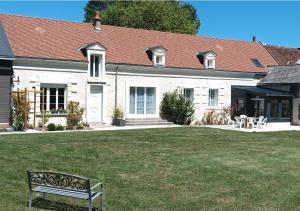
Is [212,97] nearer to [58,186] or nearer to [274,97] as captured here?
[274,97]

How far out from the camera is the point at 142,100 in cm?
2789

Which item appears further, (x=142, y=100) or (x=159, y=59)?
(x=159, y=59)

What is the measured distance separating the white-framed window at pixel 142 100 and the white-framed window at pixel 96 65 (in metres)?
2.52

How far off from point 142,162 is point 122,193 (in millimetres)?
3659

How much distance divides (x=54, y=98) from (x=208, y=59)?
1147 cm

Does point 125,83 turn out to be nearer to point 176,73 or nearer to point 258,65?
point 176,73

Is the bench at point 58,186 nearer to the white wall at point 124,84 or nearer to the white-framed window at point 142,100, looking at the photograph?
Result: the white wall at point 124,84

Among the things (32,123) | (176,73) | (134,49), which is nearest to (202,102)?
(176,73)

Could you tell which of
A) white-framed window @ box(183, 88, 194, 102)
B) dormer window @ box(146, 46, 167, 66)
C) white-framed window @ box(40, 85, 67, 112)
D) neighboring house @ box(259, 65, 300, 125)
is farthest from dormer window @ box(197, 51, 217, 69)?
white-framed window @ box(40, 85, 67, 112)

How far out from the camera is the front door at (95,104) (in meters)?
25.6

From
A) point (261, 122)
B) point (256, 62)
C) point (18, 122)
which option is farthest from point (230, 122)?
point (18, 122)

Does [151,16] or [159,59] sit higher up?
[151,16]

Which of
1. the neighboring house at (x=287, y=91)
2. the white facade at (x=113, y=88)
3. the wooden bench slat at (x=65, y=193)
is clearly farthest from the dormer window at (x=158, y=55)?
the wooden bench slat at (x=65, y=193)

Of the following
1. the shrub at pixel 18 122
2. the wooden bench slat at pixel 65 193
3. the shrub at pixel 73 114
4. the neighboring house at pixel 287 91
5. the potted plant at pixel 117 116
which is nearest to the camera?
the wooden bench slat at pixel 65 193
